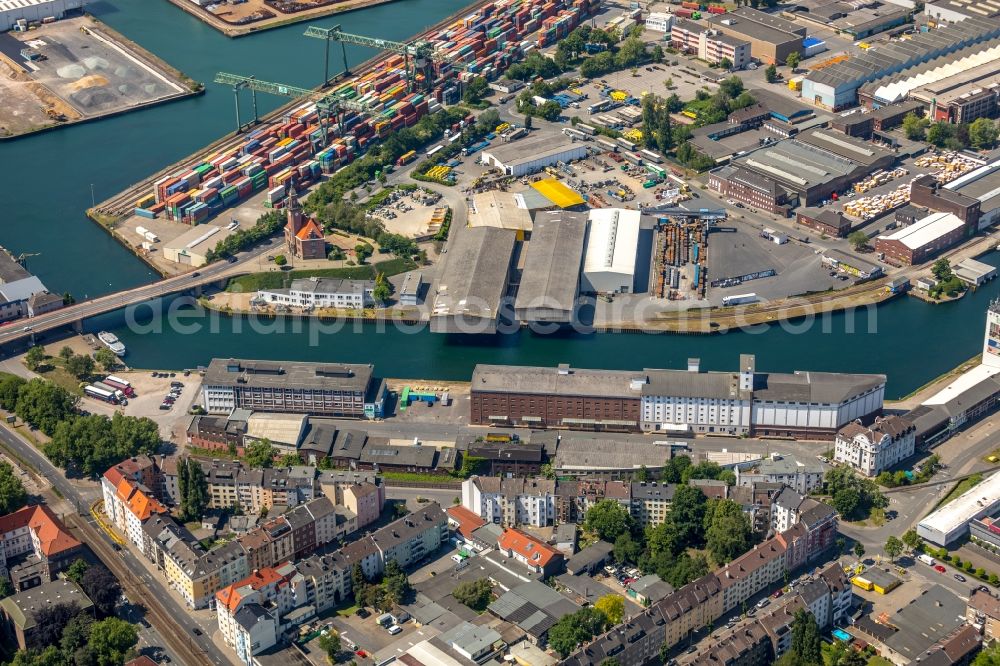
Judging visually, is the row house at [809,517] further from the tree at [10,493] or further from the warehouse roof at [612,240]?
the tree at [10,493]

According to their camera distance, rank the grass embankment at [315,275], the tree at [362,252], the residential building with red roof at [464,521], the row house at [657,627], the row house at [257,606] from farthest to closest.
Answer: the tree at [362,252], the grass embankment at [315,275], the residential building with red roof at [464,521], the row house at [257,606], the row house at [657,627]

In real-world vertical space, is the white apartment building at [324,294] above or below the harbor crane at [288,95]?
below

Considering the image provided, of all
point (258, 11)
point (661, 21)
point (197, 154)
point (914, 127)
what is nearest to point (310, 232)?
point (197, 154)

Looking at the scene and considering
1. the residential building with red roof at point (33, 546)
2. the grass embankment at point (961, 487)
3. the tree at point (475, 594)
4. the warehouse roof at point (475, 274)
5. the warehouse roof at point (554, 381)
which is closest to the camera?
the tree at point (475, 594)

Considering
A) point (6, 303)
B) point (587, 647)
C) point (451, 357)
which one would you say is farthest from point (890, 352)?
point (6, 303)

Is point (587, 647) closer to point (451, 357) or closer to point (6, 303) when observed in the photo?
point (451, 357)

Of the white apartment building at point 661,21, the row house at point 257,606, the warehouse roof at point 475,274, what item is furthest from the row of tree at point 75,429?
the white apartment building at point 661,21

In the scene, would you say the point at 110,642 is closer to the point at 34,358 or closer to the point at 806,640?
the point at 34,358
